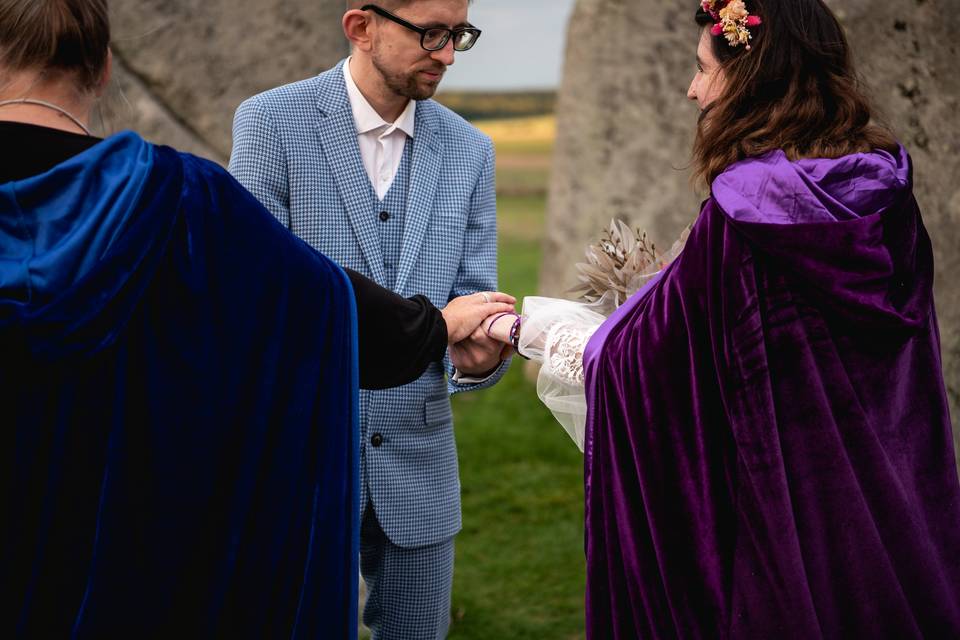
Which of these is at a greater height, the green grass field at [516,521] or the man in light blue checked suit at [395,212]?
the man in light blue checked suit at [395,212]

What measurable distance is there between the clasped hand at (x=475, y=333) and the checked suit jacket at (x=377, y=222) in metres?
0.05

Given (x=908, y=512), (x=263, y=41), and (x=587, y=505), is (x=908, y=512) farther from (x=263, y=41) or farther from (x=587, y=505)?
(x=263, y=41)

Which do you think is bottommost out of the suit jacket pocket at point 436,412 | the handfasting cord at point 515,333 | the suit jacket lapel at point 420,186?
the suit jacket pocket at point 436,412

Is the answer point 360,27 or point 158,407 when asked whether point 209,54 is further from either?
point 158,407

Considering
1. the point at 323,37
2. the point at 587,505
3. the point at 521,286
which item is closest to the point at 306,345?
the point at 587,505

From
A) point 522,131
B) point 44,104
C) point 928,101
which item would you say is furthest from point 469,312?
point 522,131

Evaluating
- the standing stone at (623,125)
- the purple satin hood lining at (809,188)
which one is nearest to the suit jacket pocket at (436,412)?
the purple satin hood lining at (809,188)

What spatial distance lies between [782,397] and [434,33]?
1235 millimetres

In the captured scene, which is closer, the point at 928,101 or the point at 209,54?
the point at 928,101

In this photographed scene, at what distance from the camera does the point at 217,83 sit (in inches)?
181

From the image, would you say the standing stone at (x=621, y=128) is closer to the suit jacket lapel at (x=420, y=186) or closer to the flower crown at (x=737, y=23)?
→ the suit jacket lapel at (x=420, y=186)

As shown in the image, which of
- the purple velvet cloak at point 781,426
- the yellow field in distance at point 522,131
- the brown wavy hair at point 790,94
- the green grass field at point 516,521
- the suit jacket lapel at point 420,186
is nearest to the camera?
the purple velvet cloak at point 781,426

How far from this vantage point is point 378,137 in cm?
279

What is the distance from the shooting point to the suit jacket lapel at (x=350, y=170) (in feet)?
8.71
